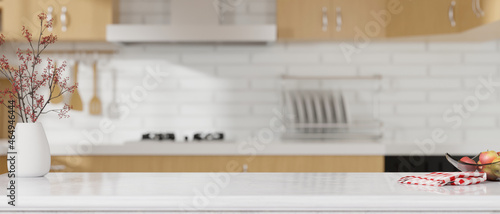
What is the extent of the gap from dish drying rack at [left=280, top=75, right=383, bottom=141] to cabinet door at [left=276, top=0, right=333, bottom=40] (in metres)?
0.35

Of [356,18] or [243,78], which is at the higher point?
[356,18]

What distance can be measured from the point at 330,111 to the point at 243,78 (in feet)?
2.25

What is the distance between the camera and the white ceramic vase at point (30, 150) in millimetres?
1839

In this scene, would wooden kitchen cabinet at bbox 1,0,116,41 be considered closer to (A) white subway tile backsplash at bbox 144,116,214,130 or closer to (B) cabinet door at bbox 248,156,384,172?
(A) white subway tile backsplash at bbox 144,116,214,130

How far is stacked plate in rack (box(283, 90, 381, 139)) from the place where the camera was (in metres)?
3.95

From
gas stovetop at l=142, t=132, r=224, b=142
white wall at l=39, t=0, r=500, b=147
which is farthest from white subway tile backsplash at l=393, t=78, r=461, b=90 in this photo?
gas stovetop at l=142, t=132, r=224, b=142

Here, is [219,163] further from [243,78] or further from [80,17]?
[80,17]

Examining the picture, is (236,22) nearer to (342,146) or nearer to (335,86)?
(335,86)

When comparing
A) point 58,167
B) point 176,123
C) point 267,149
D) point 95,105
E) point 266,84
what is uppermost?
point 266,84

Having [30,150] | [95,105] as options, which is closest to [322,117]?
[95,105]

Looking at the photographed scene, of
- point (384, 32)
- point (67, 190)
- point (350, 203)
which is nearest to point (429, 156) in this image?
point (384, 32)

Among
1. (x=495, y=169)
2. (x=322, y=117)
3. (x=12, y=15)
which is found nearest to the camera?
(x=495, y=169)

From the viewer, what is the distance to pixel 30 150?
1.85m

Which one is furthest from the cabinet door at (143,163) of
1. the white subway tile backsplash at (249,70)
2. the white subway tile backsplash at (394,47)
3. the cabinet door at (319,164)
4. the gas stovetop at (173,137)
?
the white subway tile backsplash at (394,47)
